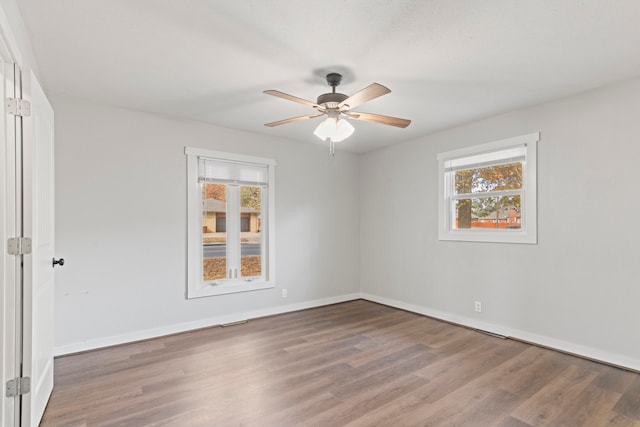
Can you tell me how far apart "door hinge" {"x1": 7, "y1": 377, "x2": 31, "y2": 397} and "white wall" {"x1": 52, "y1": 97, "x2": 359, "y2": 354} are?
1575 millimetres

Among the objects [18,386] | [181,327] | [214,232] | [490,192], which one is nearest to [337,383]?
[18,386]

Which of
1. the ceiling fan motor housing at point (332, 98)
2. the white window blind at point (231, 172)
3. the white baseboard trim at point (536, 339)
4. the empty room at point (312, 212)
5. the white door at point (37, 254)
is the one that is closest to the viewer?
the white door at point (37, 254)

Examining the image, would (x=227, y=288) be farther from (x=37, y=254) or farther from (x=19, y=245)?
(x=19, y=245)

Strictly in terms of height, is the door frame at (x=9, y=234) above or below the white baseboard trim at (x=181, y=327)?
above

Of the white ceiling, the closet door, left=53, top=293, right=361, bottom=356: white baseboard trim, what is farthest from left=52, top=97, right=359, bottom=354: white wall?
the closet door

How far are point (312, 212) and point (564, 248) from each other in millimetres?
3097

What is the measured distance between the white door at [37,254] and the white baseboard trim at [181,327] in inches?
35.5

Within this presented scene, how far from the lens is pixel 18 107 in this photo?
1.86 m

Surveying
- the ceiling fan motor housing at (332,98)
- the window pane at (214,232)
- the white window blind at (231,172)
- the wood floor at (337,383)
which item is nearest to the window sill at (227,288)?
the window pane at (214,232)

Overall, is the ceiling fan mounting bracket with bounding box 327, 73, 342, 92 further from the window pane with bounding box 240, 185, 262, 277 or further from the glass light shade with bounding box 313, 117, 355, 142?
Result: the window pane with bounding box 240, 185, 262, 277

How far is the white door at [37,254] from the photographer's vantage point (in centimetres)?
188

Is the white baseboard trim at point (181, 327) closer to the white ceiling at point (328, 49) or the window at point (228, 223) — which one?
the window at point (228, 223)

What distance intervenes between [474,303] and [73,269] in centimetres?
434

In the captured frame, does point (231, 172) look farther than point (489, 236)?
Yes
